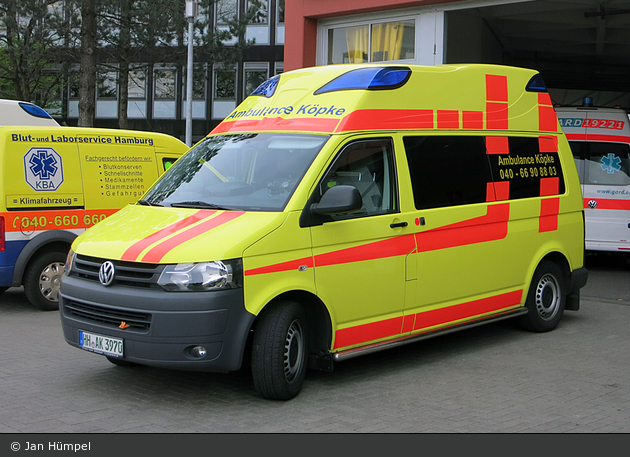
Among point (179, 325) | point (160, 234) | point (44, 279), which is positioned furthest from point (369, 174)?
point (44, 279)

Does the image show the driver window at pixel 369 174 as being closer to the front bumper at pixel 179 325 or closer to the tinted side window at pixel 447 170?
the tinted side window at pixel 447 170

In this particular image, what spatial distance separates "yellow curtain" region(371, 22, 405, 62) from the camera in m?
13.7

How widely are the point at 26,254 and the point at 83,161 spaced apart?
135 centimetres

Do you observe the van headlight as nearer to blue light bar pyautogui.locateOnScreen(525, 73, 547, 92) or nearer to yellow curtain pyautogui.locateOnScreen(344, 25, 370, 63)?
blue light bar pyautogui.locateOnScreen(525, 73, 547, 92)

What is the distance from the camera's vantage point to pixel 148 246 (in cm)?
559

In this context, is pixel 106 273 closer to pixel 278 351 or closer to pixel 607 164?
pixel 278 351

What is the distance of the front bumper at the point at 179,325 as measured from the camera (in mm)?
5383

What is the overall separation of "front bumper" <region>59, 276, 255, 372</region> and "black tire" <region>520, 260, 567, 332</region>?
151 inches

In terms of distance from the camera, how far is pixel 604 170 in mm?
14008

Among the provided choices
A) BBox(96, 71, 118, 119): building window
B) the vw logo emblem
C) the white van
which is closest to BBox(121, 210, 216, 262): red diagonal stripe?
the vw logo emblem

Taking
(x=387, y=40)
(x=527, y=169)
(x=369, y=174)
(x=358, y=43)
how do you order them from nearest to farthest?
(x=369, y=174), (x=527, y=169), (x=387, y=40), (x=358, y=43)

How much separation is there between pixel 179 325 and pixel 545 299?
4506mm

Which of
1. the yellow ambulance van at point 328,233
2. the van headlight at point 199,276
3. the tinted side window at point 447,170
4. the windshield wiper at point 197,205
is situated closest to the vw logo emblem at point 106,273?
the yellow ambulance van at point 328,233

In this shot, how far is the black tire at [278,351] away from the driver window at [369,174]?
863mm
